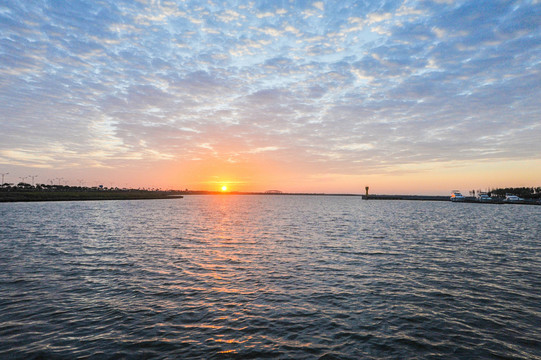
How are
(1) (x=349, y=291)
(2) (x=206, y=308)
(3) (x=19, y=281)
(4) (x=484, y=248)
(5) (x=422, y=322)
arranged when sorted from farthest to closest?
(4) (x=484, y=248) < (3) (x=19, y=281) < (1) (x=349, y=291) < (2) (x=206, y=308) < (5) (x=422, y=322)

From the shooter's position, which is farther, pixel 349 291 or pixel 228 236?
pixel 228 236

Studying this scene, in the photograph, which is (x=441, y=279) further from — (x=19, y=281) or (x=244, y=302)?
(x=19, y=281)

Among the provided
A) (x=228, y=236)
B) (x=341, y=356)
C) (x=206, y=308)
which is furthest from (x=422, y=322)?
(x=228, y=236)

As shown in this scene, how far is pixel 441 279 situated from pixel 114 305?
22.3 meters

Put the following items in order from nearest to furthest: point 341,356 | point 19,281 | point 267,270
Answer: point 341,356 < point 19,281 < point 267,270

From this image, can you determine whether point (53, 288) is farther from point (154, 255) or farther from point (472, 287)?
point (472, 287)

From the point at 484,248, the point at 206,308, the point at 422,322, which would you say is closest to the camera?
the point at 422,322

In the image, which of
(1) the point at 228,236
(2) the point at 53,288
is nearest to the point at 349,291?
(2) the point at 53,288

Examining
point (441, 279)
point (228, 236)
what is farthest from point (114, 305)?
point (228, 236)

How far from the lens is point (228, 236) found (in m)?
44.2

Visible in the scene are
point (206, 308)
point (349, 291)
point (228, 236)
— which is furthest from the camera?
point (228, 236)

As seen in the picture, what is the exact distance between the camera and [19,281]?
20109 millimetres

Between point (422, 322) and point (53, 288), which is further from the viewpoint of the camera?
point (53, 288)

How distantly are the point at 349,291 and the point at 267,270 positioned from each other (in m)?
7.45
